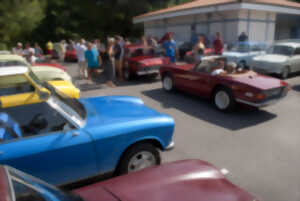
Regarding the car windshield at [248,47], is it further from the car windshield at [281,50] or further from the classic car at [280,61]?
the classic car at [280,61]

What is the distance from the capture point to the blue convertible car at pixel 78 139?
2629 millimetres

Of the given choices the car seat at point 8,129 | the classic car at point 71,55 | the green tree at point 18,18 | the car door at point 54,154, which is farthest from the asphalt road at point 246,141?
the green tree at point 18,18

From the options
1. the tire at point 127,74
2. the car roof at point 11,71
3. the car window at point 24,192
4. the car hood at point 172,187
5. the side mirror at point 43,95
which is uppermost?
the car roof at point 11,71

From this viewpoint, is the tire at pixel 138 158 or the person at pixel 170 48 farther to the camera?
the person at pixel 170 48

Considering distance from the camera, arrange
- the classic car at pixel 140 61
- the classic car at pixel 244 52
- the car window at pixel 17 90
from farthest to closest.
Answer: the classic car at pixel 244 52
the classic car at pixel 140 61
the car window at pixel 17 90

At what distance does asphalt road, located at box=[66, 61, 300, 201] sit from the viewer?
354 cm

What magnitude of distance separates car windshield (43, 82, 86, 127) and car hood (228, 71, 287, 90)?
4079mm

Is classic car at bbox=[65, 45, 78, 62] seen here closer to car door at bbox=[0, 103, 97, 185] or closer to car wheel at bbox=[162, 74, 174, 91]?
car wheel at bbox=[162, 74, 174, 91]

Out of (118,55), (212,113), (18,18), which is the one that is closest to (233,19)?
(118,55)

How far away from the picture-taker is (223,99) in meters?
6.39

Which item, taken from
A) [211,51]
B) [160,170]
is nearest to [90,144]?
[160,170]

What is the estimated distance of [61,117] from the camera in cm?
294

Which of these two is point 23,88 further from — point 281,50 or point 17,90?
point 281,50

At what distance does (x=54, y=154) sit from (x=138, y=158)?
1089 millimetres
